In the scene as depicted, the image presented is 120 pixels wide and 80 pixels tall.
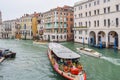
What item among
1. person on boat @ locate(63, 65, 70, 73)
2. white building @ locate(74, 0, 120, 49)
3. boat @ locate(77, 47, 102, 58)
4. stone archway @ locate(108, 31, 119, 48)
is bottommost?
person on boat @ locate(63, 65, 70, 73)

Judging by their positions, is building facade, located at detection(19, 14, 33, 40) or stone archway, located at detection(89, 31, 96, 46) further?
building facade, located at detection(19, 14, 33, 40)

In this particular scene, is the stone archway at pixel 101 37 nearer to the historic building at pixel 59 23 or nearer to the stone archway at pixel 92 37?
the stone archway at pixel 92 37

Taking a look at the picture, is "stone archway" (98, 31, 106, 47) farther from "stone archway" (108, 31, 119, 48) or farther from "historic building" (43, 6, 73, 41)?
"historic building" (43, 6, 73, 41)

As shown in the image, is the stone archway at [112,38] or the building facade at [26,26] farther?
the building facade at [26,26]

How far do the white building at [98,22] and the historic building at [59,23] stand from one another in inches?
292

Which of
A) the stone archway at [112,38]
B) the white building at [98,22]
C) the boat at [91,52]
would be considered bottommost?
the boat at [91,52]

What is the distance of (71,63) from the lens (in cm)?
1906

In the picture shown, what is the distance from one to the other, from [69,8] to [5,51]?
39.4m

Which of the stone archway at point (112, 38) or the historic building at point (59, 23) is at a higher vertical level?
the historic building at point (59, 23)

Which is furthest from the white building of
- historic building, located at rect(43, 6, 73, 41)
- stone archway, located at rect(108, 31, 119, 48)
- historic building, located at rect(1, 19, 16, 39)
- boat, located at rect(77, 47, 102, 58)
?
historic building, located at rect(1, 19, 16, 39)

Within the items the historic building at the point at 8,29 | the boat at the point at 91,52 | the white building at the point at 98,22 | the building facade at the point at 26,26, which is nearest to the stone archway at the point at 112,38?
the white building at the point at 98,22

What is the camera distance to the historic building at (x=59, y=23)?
6184 cm

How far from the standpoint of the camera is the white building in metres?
39.6

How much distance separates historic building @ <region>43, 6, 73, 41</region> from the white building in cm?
743
